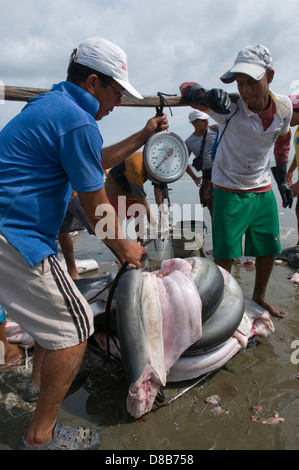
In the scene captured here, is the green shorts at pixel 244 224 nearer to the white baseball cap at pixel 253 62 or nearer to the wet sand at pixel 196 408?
the wet sand at pixel 196 408

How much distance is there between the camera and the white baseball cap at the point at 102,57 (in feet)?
6.61

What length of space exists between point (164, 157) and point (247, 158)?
2.92 feet

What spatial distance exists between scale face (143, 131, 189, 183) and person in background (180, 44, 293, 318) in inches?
17.6

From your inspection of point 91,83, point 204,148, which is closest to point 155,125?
point 91,83

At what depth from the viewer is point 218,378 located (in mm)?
2744

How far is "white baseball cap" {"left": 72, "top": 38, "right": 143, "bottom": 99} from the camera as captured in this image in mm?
2014

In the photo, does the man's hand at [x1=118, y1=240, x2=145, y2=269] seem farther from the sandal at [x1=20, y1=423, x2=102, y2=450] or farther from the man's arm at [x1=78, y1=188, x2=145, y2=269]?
the sandal at [x1=20, y1=423, x2=102, y2=450]

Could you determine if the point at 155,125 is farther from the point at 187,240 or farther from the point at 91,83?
the point at 187,240

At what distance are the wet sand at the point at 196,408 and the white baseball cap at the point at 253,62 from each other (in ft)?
8.54

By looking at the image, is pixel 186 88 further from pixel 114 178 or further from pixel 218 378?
pixel 218 378

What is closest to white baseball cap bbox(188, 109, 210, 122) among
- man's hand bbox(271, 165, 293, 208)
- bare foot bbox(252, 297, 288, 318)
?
man's hand bbox(271, 165, 293, 208)

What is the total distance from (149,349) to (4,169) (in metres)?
1.50

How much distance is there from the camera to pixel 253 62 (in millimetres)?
3230
